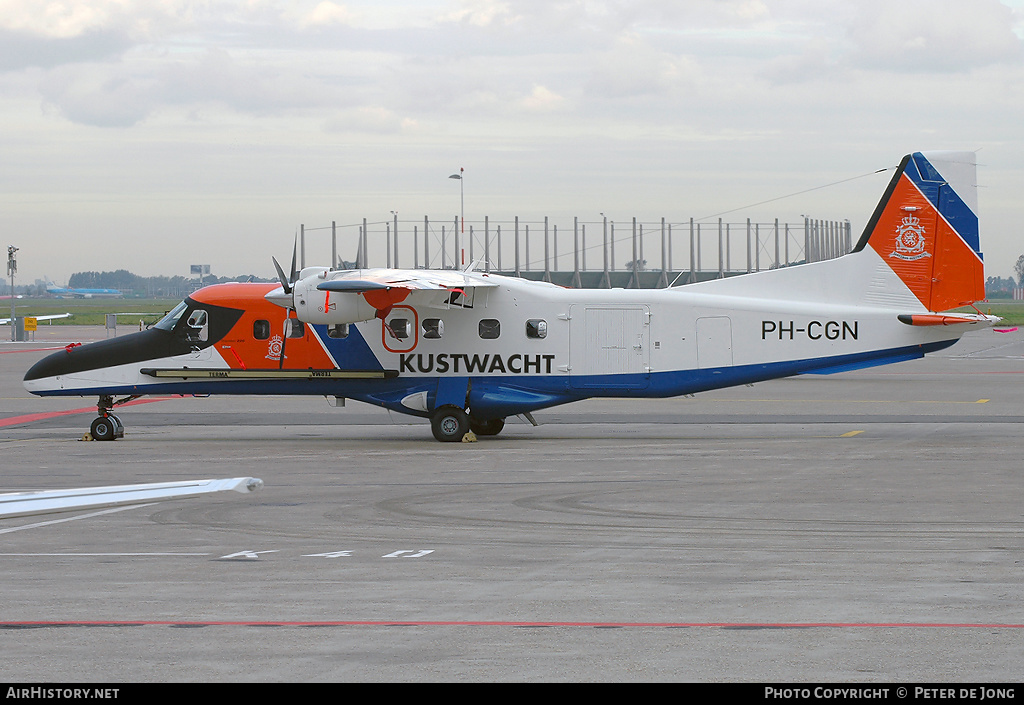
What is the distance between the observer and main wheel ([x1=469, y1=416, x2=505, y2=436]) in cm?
2408

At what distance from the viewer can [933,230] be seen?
75.5 ft

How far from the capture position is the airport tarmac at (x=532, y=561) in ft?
24.8

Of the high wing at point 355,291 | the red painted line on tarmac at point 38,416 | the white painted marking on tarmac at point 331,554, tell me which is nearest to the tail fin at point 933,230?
the high wing at point 355,291

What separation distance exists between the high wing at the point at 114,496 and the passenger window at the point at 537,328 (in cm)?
1740

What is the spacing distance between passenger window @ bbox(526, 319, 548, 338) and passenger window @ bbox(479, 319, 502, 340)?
1.95 ft

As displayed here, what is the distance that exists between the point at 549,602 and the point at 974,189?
17436 millimetres

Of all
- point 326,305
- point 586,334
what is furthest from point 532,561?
point 586,334

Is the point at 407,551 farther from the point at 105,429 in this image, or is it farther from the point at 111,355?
the point at 111,355

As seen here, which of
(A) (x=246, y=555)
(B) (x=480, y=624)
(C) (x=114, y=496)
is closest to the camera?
(C) (x=114, y=496)

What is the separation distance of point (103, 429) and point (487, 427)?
7.80 meters

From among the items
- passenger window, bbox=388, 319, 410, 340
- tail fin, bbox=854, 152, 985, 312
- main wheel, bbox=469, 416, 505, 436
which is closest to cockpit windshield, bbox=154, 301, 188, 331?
passenger window, bbox=388, 319, 410, 340

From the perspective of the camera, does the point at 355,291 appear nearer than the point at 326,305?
Yes

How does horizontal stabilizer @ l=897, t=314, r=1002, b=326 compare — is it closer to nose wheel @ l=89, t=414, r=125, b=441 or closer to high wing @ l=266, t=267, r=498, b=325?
high wing @ l=266, t=267, r=498, b=325

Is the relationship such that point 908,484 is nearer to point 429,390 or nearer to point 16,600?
point 429,390
